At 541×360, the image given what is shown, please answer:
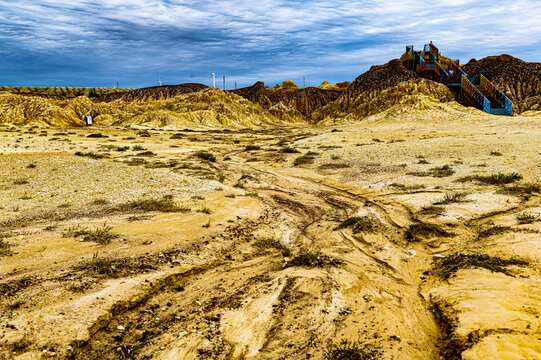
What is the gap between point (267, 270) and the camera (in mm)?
7727

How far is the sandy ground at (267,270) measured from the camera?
195 inches

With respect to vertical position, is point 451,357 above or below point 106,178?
below

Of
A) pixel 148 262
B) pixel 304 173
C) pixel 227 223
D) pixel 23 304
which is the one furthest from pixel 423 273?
pixel 304 173

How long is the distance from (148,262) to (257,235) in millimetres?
3517

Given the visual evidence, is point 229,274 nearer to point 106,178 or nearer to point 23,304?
point 23,304

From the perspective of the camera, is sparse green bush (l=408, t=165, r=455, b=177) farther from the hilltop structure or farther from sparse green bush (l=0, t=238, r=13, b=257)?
the hilltop structure

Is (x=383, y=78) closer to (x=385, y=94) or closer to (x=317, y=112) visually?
(x=385, y=94)

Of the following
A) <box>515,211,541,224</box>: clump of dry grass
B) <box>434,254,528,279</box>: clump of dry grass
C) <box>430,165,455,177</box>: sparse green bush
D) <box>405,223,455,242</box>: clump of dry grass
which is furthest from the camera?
<box>430,165,455,177</box>: sparse green bush

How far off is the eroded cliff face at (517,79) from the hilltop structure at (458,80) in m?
3.34

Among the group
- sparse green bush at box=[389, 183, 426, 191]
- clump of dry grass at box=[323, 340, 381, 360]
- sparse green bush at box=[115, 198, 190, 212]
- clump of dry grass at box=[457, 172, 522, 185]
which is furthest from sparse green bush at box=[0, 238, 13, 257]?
clump of dry grass at box=[457, 172, 522, 185]

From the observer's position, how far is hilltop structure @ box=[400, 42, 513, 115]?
52.7 m

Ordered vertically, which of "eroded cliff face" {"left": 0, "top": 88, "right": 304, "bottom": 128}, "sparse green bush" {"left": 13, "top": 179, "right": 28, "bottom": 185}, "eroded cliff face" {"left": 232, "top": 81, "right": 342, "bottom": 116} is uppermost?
"eroded cliff face" {"left": 232, "top": 81, "right": 342, "bottom": 116}

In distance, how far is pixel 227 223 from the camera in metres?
10.2

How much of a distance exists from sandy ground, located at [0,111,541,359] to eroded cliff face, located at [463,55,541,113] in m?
51.0
